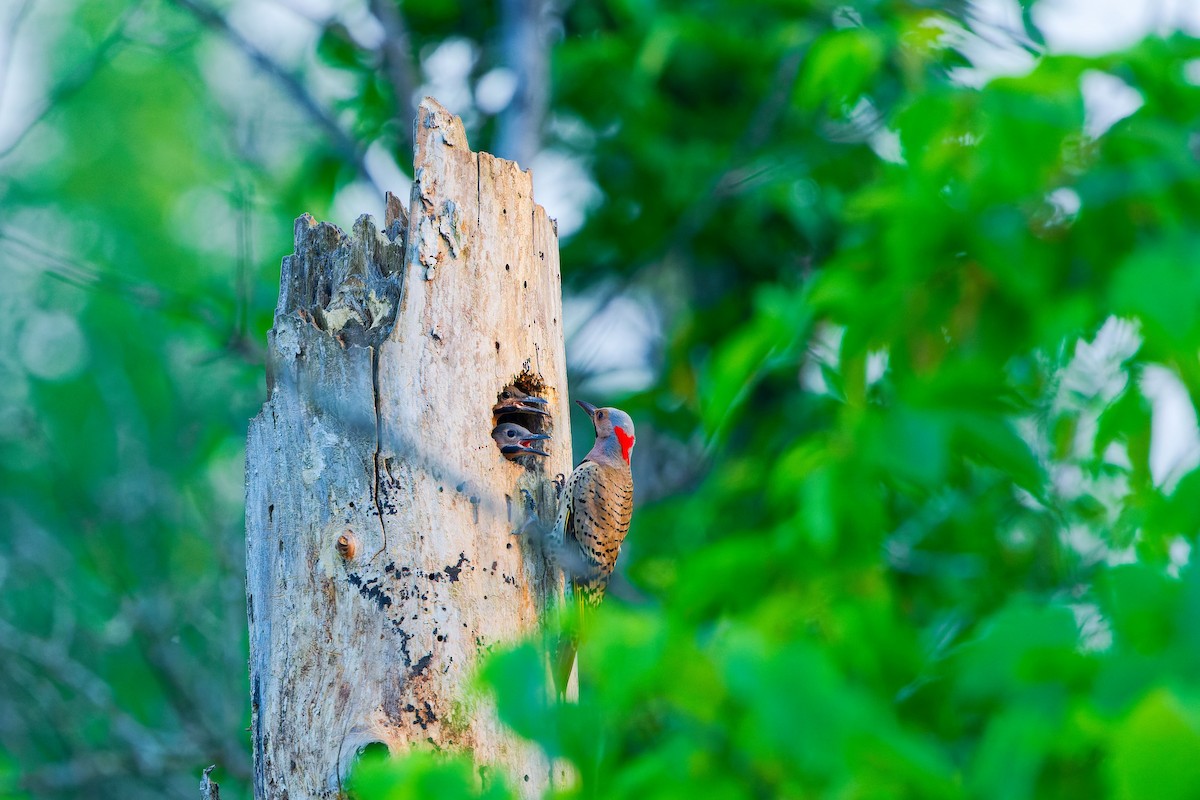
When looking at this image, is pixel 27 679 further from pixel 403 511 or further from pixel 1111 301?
pixel 1111 301

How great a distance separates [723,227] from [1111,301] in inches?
144

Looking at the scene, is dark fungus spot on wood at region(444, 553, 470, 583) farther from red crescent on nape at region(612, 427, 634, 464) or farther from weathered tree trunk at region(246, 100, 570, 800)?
red crescent on nape at region(612, 427, 634, 464)

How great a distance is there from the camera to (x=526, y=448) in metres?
2.69

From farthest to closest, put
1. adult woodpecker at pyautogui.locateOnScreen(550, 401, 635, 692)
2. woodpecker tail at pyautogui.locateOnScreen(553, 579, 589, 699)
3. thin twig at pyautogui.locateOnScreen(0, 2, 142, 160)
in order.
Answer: thin twig at pyautogui.locateOnScreen(0, 2, 142, 160) → adult woodpecker at pyautogui.locateOnScreen(550, 401, 635, 692) → woodpecker tail at pyautogui.locateOnScreen(553, 579, 589, 699)

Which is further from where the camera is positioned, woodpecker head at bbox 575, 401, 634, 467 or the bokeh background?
woodpecker head at bbox 575, 401, 634, 467

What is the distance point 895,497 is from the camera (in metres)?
4.73

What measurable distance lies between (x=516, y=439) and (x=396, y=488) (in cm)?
43

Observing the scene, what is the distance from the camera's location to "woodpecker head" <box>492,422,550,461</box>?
105 inches

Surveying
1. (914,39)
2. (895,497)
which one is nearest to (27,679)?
(895,497)

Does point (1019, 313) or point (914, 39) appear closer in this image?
point (1019, 313)

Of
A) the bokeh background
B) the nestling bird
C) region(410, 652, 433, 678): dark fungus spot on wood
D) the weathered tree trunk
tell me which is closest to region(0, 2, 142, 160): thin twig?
the bokeh background

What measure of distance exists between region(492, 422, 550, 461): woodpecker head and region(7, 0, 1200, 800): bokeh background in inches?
17.6

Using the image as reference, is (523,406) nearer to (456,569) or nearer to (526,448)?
(526,448)

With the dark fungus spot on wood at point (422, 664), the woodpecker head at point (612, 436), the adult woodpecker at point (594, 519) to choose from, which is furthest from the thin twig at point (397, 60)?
the dark fungus spot on wood at point (422, 664)
